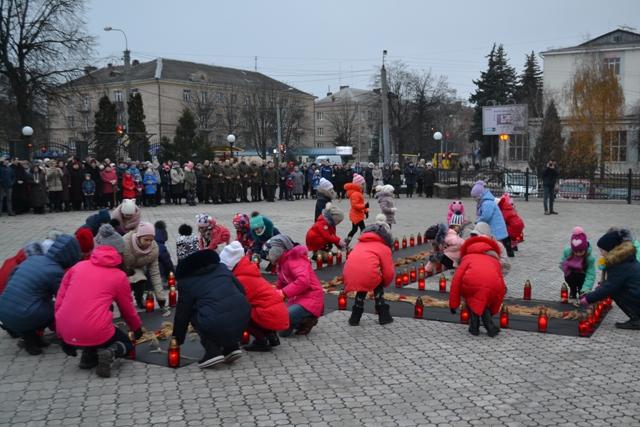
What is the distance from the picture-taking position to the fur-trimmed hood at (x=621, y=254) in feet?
26.4

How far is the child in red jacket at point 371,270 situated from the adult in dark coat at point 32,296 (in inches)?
137

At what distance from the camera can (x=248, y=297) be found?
7145 mm

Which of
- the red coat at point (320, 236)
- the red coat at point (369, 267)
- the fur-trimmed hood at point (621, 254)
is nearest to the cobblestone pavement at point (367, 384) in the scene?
the red coat at point (369, 267)

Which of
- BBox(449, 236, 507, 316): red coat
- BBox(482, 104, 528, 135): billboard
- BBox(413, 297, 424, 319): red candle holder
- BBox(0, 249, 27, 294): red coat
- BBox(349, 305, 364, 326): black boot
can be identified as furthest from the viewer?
BBox(482, 104, 528, 135): billboard

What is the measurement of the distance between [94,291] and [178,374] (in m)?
1.19

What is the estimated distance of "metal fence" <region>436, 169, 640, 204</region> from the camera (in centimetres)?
2891

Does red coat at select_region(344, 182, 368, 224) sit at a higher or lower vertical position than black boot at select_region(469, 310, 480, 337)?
higher

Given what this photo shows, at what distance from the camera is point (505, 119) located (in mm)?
42156

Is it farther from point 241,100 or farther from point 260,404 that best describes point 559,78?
point 260,404

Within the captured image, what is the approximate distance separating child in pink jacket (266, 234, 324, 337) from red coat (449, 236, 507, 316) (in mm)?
1704

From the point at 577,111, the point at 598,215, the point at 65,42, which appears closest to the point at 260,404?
the point at 598,215

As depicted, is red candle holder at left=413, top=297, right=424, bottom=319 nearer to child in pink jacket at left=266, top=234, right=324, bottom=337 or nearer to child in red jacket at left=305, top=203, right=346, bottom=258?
child in pink jacket at left=266, top=234, right=324, bottom=337

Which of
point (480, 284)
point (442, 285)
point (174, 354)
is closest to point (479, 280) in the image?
point (480, 284)

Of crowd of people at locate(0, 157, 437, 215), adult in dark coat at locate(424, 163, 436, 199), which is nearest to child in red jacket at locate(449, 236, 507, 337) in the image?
crowd of people at locate(0, 157, 437, 215)
